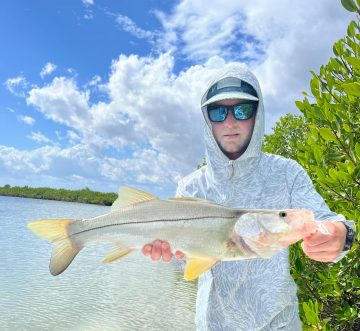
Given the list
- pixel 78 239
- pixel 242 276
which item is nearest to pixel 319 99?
pixel 242 276

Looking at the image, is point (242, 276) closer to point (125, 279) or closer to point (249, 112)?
point (249, 112)

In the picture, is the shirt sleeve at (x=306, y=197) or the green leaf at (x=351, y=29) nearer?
the shirt sleeve at (x=306, y=197)

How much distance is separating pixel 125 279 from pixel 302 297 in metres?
15.7

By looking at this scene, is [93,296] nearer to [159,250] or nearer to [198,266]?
[159,250]

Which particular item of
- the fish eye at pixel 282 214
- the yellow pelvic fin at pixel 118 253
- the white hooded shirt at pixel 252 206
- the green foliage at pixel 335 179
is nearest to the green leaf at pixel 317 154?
the green foliage at pixel 335 179

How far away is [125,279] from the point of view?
19344mm

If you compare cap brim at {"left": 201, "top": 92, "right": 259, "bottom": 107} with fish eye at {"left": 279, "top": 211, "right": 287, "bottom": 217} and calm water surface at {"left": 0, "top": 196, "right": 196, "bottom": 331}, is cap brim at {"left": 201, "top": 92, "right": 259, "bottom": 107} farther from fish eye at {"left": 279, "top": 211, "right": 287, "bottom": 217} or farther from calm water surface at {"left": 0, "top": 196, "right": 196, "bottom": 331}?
calm water surface at {"left": 0, "top": 196, "right": 196, "bottom": 331}

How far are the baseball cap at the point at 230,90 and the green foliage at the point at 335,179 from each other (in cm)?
112

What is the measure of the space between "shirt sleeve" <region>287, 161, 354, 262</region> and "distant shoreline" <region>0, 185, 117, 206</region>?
3118 inches

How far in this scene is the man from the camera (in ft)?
7.88

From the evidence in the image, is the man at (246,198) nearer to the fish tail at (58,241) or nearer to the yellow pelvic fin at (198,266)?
the yellow pelvic fin at (198,266)

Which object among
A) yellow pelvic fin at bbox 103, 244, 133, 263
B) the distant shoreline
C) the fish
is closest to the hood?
the fish

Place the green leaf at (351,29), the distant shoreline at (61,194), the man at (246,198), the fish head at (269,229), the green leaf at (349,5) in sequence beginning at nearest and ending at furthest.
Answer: the fish head at (269,229), the man at (246,198), the green leaf at (349,5), the green leaf at (351,29), the distant shoreline at (61,194)

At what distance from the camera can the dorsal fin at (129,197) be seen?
8.54 feet
